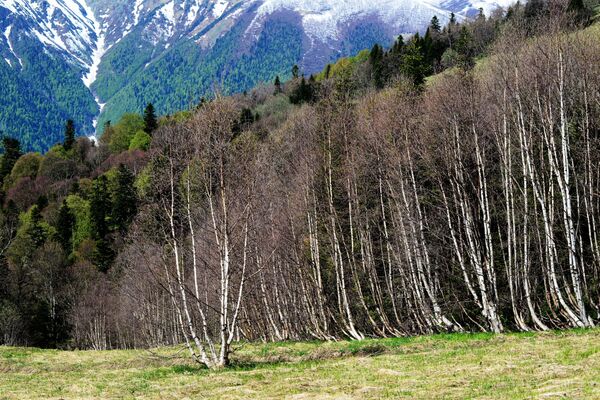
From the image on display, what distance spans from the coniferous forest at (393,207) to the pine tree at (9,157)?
73131 millimetres

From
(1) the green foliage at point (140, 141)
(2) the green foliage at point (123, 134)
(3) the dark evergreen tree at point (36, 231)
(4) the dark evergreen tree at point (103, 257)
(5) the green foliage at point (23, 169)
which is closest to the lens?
(4) the dark evergreen tree at point (103, 257)

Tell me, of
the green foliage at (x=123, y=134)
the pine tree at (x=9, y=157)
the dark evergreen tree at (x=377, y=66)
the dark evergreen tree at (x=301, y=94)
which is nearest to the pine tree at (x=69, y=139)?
the green foliage at (x=123, y=134)

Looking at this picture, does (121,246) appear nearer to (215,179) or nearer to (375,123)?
(375,123)

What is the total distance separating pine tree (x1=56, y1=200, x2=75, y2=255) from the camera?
4033 inches

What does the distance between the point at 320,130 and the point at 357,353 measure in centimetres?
1564

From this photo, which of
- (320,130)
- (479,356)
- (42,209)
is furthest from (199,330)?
(42,209)

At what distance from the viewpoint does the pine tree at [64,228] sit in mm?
102450

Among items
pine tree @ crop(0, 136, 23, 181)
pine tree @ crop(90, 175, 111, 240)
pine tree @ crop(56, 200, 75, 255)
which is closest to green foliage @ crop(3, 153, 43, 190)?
pine tree @ crop(0, 136, 23, 181)

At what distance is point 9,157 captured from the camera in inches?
5458

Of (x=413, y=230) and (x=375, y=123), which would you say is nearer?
(x=413, y=230)

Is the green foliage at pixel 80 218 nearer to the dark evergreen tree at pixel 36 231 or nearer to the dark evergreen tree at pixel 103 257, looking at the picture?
the dark evergreen tree at pixel 36 231

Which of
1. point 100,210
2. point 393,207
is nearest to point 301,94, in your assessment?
point 100,210

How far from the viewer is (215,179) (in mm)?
21641

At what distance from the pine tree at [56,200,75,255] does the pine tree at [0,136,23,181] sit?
41603 millimetres
